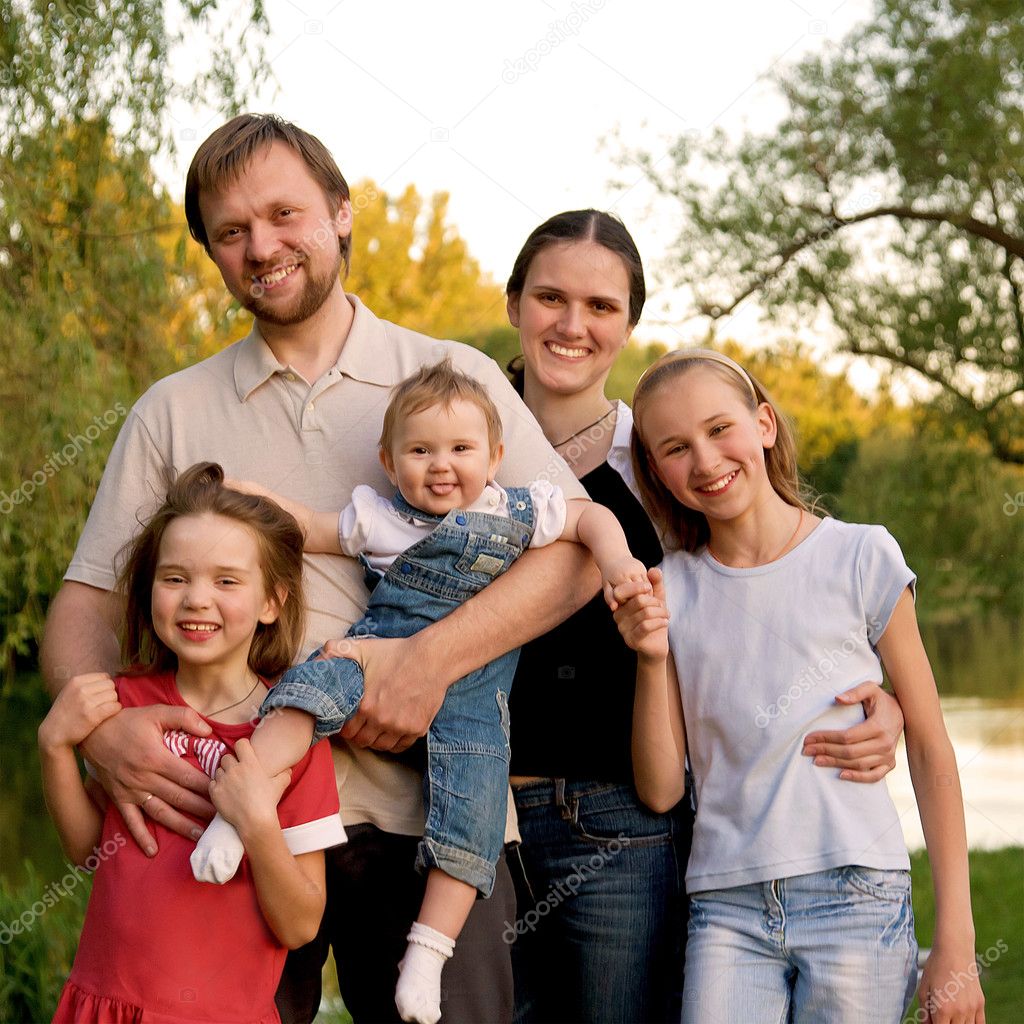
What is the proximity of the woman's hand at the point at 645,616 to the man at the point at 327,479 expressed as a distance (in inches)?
6.1

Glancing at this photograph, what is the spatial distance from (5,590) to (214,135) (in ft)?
10.3

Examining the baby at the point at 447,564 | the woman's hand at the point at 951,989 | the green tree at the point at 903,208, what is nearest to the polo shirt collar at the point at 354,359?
the baby at the point at 447,564

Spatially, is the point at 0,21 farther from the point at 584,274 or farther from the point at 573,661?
the point at 573,661

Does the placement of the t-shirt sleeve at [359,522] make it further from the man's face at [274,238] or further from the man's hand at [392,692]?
the man's face at [274,238]

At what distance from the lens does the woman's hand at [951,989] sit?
201 centimetres

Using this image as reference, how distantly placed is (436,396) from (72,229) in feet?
11.0

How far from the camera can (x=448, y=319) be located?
52.3ft

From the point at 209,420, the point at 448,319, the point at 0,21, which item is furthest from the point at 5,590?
the point at 448,319

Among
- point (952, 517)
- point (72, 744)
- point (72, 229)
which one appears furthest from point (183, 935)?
point (952, 517)

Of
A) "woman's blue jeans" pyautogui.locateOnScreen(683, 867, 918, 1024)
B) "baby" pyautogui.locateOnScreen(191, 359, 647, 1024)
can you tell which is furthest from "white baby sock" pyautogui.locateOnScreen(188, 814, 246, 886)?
"woman's blue jeans" pyautogui.locateOnScreen(683, 867, 918, 1024)

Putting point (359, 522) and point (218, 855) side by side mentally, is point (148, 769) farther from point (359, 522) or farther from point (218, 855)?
point (359, 522)

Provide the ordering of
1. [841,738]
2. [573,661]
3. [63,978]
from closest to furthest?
[841,738] → [573,661] → [63,978]

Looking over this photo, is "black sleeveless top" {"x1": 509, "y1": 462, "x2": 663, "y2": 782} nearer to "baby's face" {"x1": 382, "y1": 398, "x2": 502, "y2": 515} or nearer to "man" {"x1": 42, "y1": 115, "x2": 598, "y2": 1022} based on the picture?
"man" {"x1": 42, "y1": 115, "x2": 598, "y2": 1022}

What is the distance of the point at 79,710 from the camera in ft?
6.51
